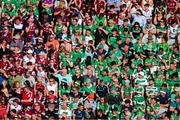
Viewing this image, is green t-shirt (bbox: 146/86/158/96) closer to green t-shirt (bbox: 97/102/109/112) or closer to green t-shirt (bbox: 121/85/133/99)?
green t-shirt (bbox: 121/85/133/99)

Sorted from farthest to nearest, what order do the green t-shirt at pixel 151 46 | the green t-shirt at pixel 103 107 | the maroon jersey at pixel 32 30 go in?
1. the maroon jersey at pixel 32 30
2. the green t-shirt at pixel 151 46
3. the green t-shirt at pixel 103 107

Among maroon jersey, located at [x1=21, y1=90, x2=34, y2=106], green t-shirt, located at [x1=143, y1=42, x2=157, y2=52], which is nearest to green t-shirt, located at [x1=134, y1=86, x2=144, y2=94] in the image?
green t-shirt, located at [x1=143, y1=42, x2=157, y2=52]

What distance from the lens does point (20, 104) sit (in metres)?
23.9

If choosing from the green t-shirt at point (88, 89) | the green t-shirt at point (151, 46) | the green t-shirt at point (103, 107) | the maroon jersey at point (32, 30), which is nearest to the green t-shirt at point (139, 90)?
the green t-shirt at point (103, 107)

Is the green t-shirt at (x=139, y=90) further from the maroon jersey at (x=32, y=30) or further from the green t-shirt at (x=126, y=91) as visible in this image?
the maroon jersey at (x=32, y=30)

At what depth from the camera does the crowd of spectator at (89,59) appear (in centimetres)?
2388

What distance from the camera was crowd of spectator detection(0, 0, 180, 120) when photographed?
23.9m

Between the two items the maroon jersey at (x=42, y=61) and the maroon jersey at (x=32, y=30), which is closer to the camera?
the maroon jersey at (x=42, y=61)

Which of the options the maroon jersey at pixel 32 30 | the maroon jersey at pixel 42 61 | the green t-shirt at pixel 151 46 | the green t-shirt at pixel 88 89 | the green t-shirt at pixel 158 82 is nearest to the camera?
the green t-shirt at pixel 88 89

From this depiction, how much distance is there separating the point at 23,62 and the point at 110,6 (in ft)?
11.7

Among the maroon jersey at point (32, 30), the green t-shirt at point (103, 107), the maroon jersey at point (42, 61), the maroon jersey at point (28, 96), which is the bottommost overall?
the green t-shirt at point (103, 107)

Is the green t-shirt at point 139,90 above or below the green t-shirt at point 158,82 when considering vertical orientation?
below

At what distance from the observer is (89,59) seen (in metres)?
24.8

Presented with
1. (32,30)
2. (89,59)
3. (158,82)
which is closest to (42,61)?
(32,30)
